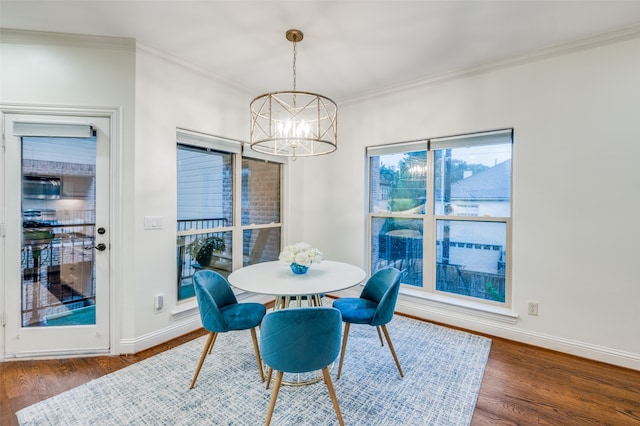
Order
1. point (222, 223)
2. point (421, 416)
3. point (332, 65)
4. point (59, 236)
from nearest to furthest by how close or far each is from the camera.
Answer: point (421, 416) → point (59, 236) → point (332, 65) → point (222, 223)

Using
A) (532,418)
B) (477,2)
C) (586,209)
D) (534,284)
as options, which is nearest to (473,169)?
(586,209)

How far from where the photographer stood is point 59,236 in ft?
8.04

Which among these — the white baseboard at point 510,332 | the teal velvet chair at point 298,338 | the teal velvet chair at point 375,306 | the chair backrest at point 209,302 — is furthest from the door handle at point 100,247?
the white baseboard at point 510,332

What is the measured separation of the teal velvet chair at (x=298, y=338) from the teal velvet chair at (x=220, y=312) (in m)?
0.49

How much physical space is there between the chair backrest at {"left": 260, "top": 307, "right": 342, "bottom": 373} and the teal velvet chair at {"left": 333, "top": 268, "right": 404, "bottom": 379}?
1.92ft

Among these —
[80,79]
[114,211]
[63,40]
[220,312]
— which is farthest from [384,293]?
[63,40]

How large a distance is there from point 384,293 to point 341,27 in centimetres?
212

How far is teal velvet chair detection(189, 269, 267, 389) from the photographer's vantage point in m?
1.96

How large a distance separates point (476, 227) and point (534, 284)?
0.71 m

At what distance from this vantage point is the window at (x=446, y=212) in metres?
2.92

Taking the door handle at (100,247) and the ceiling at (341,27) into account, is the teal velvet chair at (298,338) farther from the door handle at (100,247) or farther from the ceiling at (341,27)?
the ceiling at (341,27)

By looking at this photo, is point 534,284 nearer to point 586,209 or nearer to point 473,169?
point 586,209

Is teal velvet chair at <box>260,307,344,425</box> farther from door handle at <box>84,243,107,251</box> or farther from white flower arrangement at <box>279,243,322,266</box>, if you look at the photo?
door handle at <box>84,243,107,251</box>

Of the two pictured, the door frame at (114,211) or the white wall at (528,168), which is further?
the door frame at (114,211)
